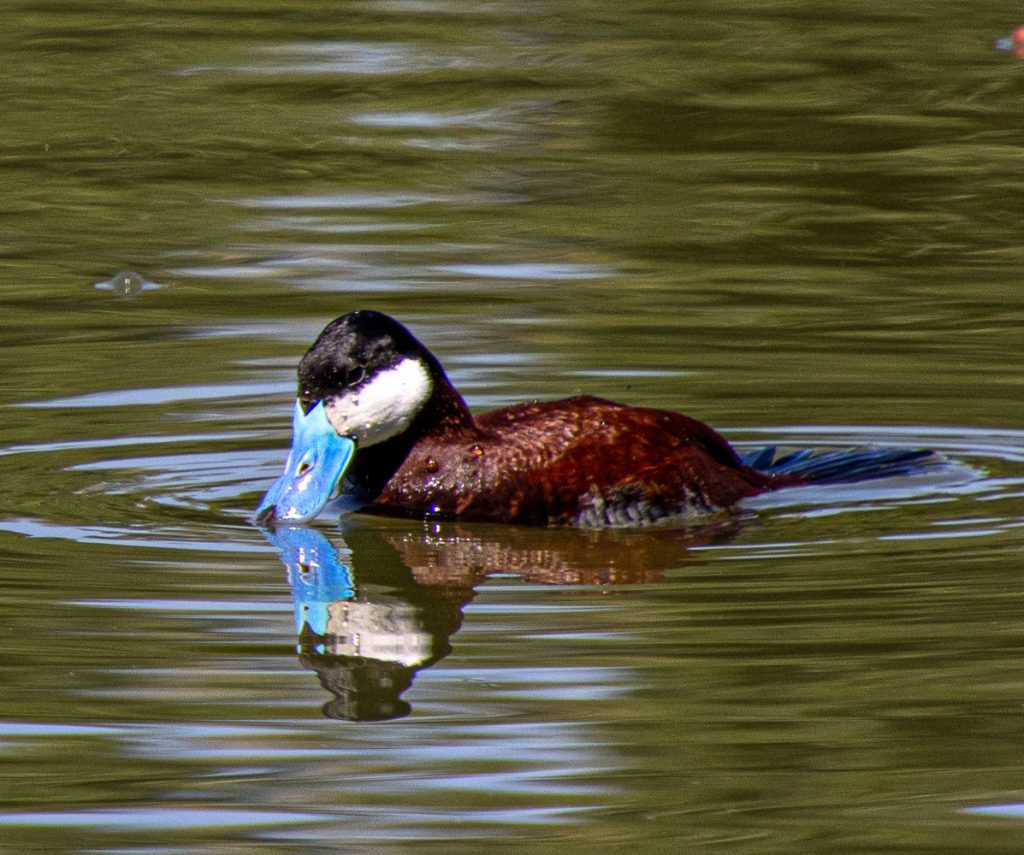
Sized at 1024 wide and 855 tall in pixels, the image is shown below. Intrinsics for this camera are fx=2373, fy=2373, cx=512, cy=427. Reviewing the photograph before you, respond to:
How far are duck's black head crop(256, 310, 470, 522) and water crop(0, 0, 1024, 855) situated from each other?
211mm

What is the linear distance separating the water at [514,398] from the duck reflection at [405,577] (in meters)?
0.02

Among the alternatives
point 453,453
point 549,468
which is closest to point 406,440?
point 453,453

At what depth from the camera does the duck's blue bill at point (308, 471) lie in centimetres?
749

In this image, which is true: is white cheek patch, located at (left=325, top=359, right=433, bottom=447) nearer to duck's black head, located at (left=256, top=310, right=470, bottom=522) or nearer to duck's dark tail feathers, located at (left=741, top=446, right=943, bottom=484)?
duck's black head, located at (left=256, top=310, right=470, bottom=522)

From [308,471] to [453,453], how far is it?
47 centimetres

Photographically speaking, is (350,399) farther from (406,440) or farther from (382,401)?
(406,440)

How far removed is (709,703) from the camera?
545cm

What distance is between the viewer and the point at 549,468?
7504mm

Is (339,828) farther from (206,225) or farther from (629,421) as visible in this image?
(206,225)

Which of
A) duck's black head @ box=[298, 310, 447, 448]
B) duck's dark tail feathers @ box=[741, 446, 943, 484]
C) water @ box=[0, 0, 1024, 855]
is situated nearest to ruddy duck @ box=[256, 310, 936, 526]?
duck's black head @ box=[298, 310, 447, 448]

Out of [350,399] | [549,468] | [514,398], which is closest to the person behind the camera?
[549,468]

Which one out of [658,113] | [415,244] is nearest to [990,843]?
[415,244]

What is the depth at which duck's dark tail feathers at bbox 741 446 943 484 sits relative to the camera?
26.9 ft

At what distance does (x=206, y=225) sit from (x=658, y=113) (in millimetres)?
3216
